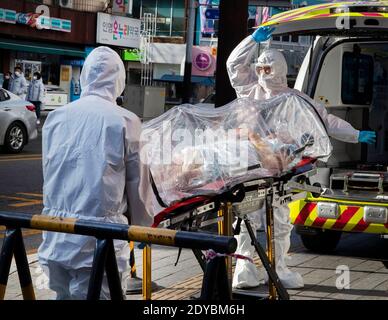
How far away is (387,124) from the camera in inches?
360

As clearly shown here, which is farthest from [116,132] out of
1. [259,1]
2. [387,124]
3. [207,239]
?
[259,1]

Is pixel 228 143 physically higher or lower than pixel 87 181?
higher

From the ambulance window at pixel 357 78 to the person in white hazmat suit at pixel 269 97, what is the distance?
1709mm

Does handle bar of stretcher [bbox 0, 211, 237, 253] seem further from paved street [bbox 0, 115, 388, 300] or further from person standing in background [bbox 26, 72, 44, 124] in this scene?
person standing in background [bbox 26, 72, 44, 124]

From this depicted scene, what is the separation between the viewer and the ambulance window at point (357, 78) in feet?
28.7

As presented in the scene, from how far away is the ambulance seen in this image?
24.6 feet

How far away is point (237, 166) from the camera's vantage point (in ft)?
17.4

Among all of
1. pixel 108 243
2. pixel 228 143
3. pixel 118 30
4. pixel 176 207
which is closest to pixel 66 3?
pixel 118 30

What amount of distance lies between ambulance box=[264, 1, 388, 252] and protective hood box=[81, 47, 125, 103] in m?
3.41

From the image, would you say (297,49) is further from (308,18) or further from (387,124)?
(308,18)

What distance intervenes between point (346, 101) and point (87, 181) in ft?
17.2

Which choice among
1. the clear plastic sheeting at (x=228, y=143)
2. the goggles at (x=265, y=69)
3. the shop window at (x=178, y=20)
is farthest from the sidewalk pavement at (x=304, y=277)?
the shop window at (x=178, y=20)

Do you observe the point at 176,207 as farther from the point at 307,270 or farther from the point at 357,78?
the point at 357,78

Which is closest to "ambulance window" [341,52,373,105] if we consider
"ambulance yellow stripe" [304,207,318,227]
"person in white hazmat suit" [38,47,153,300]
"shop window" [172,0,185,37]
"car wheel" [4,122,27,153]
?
"ambulance yellow stripe" [304,207,318,227]
